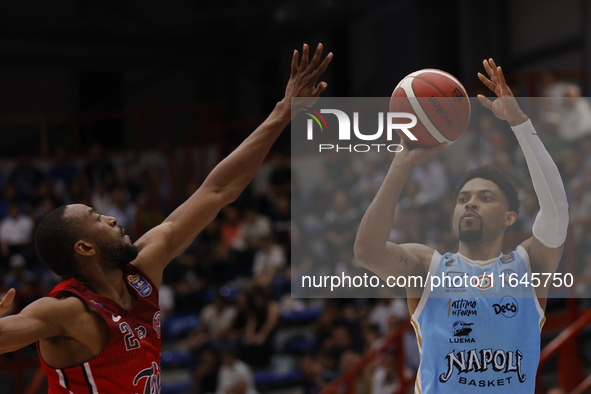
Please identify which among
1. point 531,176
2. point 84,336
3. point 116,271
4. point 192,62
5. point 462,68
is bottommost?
point 84,336

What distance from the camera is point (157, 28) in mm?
15352

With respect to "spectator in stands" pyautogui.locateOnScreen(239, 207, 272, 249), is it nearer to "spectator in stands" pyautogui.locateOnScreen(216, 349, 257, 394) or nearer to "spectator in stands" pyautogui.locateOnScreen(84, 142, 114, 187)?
"spectator in stands" pyautogui.locateOnScreen(216, 349, 257, 394)

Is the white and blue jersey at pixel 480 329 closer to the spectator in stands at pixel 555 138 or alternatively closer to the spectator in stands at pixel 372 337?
the spectator in stands at pixel 555 138

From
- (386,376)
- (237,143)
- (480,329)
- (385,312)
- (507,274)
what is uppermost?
(237,143)

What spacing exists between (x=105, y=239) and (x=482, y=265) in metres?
1.63

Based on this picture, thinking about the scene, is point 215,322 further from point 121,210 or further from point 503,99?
point 503,99

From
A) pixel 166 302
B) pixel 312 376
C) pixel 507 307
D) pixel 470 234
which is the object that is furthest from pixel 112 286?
pixel 166 302

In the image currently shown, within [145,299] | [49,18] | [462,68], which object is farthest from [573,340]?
[49,18]

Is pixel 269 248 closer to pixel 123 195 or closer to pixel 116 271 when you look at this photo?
pixel 123 195

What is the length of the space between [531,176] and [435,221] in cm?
48

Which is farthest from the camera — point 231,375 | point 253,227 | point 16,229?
point 16,229

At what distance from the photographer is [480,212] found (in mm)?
2887

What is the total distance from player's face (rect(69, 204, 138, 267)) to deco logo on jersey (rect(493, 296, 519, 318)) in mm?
1577

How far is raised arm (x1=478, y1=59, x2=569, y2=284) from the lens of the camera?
9.12 ft
